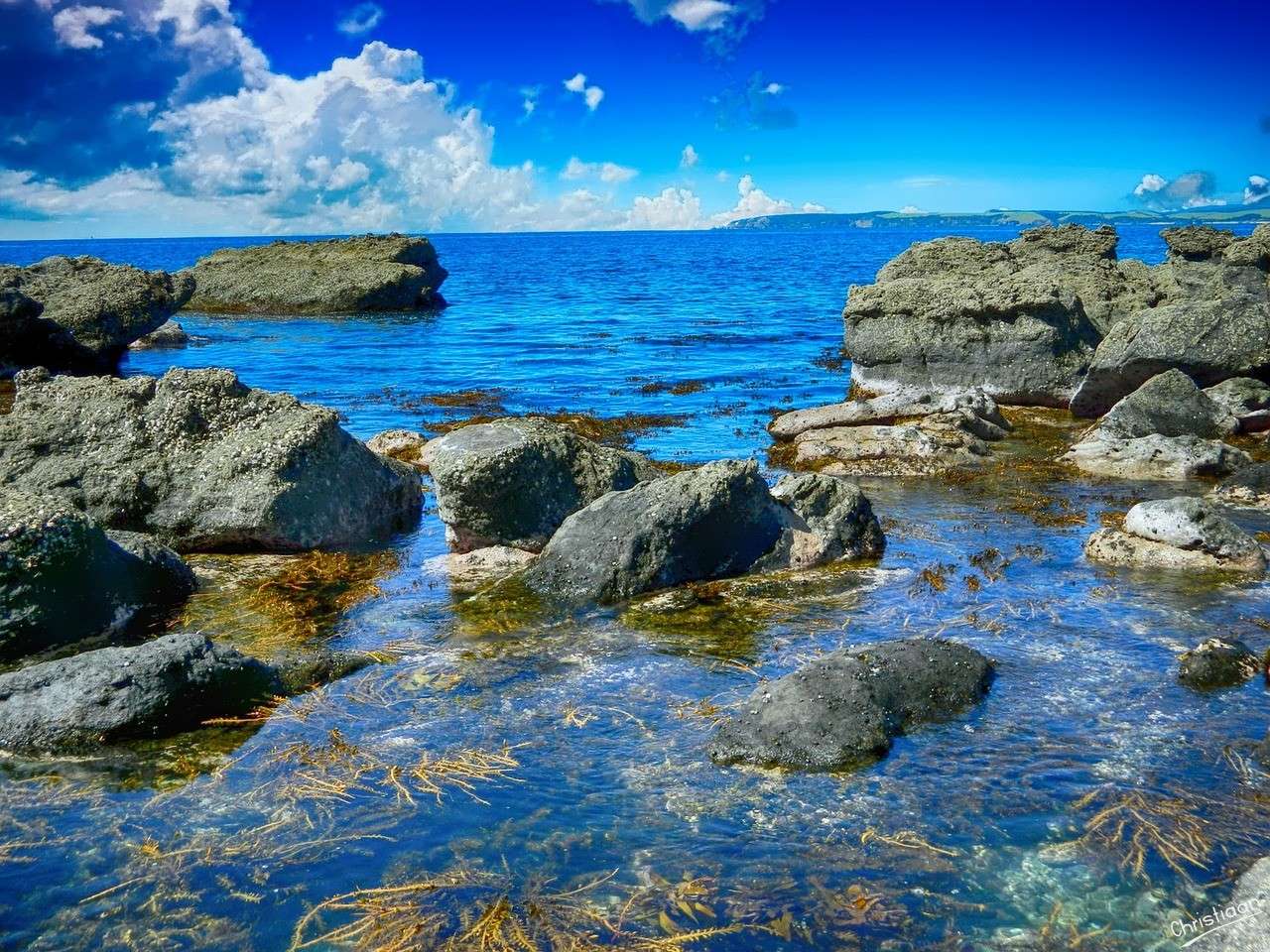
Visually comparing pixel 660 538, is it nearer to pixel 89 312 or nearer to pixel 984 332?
pixel 984 332

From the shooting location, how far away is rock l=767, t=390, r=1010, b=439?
67.8ft

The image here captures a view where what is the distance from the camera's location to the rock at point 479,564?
12.0 m

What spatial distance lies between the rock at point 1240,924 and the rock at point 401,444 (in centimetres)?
1583

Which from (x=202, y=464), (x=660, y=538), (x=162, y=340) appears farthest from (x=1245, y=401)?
(x=162, y=340)

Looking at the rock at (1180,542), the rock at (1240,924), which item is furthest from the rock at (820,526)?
the rock at (1240,924)

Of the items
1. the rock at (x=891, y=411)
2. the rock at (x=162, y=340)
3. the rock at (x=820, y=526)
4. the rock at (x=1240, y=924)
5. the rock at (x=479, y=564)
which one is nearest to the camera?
the rock at (x=1240, y=924)

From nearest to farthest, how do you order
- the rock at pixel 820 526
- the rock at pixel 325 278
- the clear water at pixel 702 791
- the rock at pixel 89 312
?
the clear water at pixel 702 791 < the rock at pixel 820 526 < the rock at pixel 89 312 < the rock at pixel 325 278

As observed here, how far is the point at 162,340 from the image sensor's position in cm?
4475

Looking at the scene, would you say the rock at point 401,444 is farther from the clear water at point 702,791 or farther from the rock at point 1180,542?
the rock at point 1180,542

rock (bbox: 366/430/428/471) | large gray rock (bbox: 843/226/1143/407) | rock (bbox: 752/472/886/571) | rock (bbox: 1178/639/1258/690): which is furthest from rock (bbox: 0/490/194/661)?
large gray rock (bbox: 843/226/1143/407)

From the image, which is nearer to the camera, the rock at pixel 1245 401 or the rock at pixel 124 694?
the rock at pixel 124 694

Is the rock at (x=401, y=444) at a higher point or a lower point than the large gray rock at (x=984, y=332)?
lower

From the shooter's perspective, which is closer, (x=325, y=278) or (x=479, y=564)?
(x=479, y=564)

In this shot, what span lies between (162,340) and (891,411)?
35420 mm
